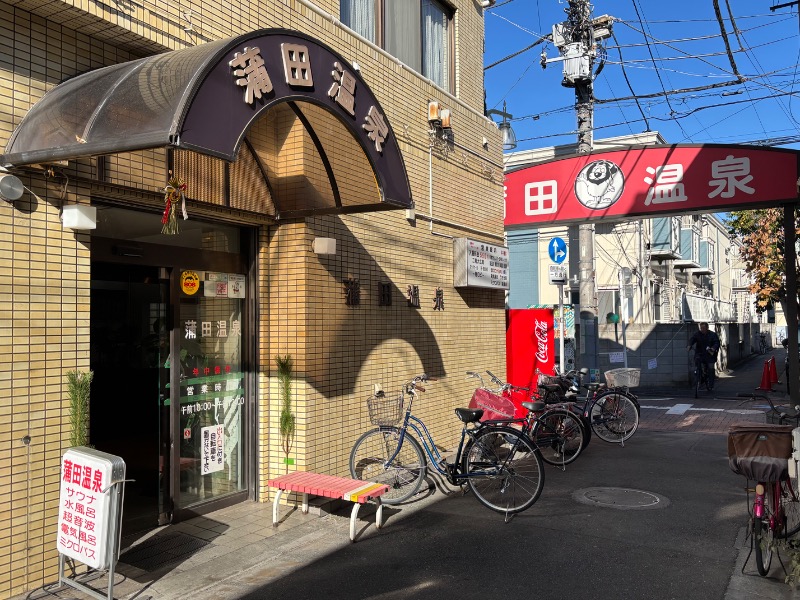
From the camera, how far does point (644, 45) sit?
14.0 meters

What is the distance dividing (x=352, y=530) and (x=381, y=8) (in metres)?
6.76

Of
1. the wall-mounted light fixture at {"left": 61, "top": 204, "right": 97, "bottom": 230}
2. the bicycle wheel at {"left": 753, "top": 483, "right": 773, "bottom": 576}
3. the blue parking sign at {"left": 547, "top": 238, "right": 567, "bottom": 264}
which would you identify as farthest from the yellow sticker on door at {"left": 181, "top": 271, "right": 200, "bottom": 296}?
the blue parking sign at {"left": 547, "top": 238, "right": 567, "bottom": 264}

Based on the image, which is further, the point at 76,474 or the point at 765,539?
the point at 765,539

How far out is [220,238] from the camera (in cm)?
656

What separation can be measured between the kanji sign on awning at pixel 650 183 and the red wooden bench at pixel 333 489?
6810 mm

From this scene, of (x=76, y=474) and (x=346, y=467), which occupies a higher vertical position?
(x=76, y=474)

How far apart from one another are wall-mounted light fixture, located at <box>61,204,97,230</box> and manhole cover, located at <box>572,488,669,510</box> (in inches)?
222

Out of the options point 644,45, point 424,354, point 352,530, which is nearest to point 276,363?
point 352,530

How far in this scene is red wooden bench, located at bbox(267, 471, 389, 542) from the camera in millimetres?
5609

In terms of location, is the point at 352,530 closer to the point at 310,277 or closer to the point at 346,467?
the point at 346,467

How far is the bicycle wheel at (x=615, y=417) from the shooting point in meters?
10.1

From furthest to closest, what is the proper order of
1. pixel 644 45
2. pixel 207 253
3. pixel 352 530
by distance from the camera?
pixel 644 45, pixel 207 253, pixel 352 530

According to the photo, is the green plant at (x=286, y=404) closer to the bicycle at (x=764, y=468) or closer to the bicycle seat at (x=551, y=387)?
the bicycle at (x=764, y=468)

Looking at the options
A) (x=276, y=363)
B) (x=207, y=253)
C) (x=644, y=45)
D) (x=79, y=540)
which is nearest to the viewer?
(x=79, y=540)
